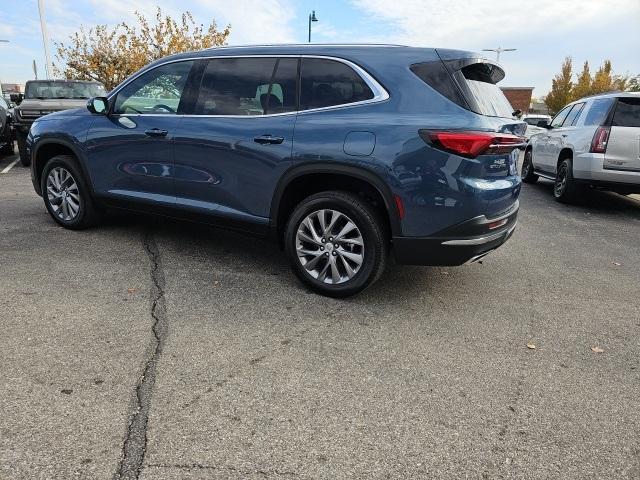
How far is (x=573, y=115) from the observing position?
888 cm

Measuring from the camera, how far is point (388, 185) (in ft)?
11.6

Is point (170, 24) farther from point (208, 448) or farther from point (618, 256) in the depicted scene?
point (208, 448)

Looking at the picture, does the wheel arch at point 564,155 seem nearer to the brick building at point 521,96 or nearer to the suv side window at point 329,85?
the suv side window at point 329,85

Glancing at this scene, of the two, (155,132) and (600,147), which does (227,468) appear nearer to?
(155,132)

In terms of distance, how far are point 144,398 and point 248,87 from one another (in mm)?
2571

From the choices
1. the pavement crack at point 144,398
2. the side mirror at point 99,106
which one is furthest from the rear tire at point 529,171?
the pavement crack at point 144,398

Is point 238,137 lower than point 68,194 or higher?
higher

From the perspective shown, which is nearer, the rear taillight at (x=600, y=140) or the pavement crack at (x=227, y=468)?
the pavement crack at (x=227, y=468)

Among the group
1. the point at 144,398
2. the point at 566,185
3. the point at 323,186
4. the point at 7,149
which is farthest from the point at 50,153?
the point at 7,149

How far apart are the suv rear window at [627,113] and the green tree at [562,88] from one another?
43.0 metres

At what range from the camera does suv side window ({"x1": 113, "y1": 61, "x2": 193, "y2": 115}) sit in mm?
4582

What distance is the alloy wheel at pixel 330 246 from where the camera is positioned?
3.83 m

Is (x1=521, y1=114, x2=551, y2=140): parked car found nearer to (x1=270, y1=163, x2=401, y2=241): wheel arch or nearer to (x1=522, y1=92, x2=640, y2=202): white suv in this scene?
(x1=522, y1=92, x2=640, y2=202): white suv

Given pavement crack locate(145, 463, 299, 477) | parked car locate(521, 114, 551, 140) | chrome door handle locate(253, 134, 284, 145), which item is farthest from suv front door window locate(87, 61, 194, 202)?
parked car locate(521, 114, 551, 140)
